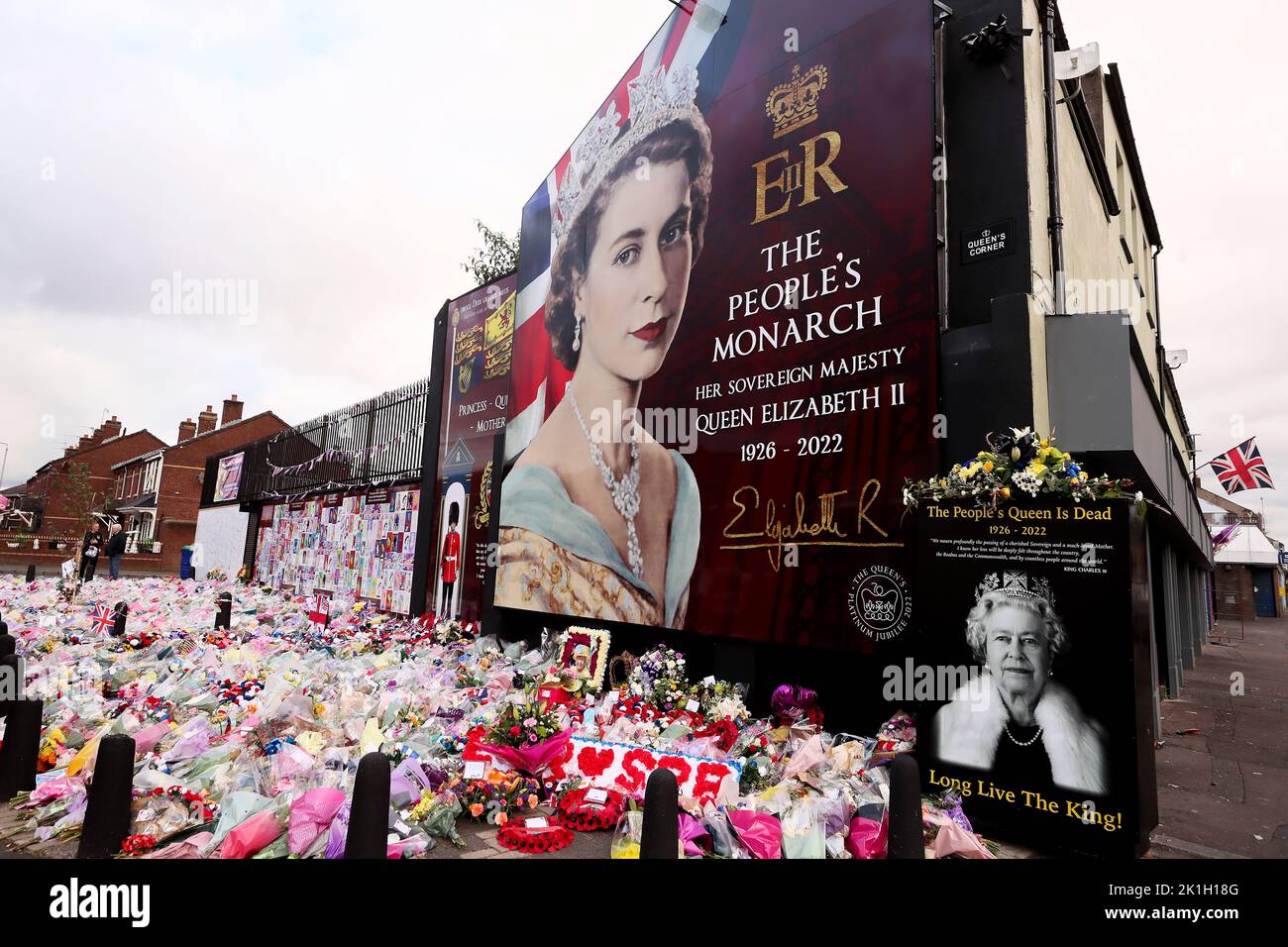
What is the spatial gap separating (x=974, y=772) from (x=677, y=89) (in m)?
7.13

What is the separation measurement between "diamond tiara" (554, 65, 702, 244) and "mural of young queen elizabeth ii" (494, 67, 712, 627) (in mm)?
21

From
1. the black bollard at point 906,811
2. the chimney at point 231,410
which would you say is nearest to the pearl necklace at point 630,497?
the black bollard at point 906,811

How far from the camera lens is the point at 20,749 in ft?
13.2

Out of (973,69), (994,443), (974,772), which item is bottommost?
(974,772)

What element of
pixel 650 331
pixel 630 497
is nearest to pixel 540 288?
pixel 650 331

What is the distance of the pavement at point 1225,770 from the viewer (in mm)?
3900

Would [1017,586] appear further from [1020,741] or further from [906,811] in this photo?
[906,811]

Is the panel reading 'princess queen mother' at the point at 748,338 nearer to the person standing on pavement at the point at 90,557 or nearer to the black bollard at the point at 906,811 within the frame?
the black bollard at the point at 906,811

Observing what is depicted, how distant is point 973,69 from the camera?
5168 millimetres

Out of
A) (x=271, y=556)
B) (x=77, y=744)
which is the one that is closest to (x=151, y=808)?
(x=77, y=744)

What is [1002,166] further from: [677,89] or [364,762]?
[364,762]

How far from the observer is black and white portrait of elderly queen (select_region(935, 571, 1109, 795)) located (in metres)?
3.50

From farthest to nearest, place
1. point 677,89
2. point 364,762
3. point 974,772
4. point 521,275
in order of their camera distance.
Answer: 1. point 521,275
2. point 677,89
3. point 974,772
4. point 364,762

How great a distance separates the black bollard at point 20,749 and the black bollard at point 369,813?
2.77m
